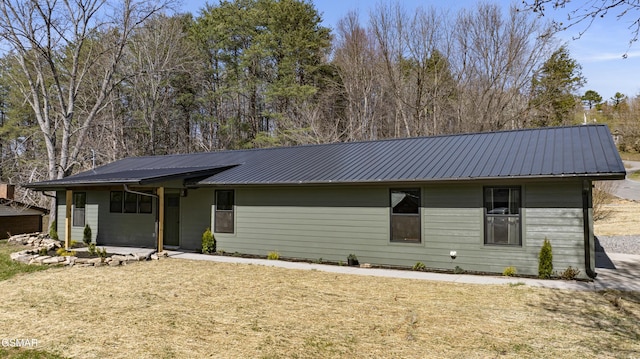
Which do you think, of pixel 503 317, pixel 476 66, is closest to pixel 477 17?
pixel 476 66

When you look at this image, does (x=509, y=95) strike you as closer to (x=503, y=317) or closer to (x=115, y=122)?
(x=503, y=317)

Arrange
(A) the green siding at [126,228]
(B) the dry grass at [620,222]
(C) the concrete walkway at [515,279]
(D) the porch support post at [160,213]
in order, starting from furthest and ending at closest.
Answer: (B) the dry grass at [620,222], (A) the green siding at [126,228], (D) the porch support post at [160,213], (C) the concrete walkway at [515,279]

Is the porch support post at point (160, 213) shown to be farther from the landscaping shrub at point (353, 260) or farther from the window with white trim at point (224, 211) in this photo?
the landscaping shrub at point (353, 260)

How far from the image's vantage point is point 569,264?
8.36 m

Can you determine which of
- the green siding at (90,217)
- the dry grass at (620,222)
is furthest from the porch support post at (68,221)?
the dry grass at (620,222)

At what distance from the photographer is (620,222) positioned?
725 inches

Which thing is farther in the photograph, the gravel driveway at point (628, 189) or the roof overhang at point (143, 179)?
the gravel driveway at point (628, 189)

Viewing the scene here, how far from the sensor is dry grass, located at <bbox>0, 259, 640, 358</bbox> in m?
4.71

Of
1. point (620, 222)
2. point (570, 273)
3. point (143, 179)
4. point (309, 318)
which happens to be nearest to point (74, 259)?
point (143, 179)

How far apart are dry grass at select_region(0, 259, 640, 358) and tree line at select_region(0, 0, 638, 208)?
14.1m

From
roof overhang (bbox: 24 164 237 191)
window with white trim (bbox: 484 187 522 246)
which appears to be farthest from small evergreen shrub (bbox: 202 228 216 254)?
window with white trim (bbox: 484 187 522 246)

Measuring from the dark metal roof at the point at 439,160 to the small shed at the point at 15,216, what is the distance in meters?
4.42

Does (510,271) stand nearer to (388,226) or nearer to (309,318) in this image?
(388,226)

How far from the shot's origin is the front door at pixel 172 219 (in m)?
13.7
